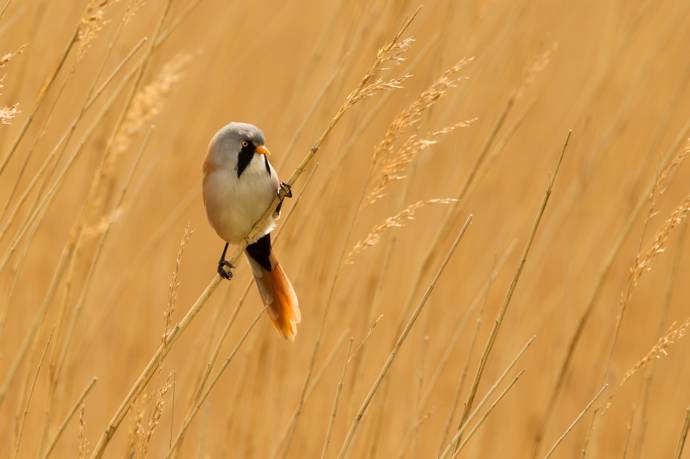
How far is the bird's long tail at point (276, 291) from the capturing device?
2.01 meters

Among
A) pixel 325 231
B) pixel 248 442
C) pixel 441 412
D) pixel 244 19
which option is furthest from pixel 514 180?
pixel 248 442

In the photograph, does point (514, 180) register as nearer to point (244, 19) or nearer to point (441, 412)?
point (441, 412)

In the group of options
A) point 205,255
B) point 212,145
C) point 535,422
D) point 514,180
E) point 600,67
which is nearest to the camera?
point 212,145

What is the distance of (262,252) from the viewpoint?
219cm

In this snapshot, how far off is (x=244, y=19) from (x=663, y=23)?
1131 mm

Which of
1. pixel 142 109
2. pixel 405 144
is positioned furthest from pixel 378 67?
pixel 142 109

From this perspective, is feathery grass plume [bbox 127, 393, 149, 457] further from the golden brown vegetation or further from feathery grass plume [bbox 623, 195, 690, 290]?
feathery grass plume [bbox 623, 195, 690, 290]

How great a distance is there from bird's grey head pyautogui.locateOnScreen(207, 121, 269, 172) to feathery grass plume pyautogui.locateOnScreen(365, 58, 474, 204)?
581 mm

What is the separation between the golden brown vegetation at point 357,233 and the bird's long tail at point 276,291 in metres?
0.07

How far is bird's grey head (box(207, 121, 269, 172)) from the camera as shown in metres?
2.03

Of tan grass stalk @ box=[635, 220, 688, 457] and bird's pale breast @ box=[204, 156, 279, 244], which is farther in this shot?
bird's pale breast @ box=[204, 156, 279, 244]

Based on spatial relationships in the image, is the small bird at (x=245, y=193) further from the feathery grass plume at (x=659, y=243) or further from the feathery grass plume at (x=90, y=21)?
the feathery grass plume at (x=659, y=243)

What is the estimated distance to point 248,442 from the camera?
2.19 m

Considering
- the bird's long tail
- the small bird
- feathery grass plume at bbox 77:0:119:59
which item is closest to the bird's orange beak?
the small bird
